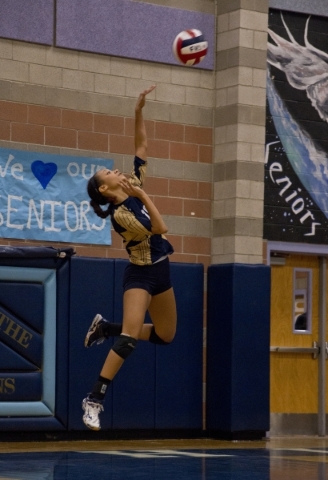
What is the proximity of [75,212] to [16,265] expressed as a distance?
1.02 m

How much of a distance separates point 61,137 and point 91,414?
456cm

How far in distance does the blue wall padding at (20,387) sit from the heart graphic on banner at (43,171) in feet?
7.02

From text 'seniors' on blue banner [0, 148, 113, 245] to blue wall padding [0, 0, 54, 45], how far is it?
1.30 m

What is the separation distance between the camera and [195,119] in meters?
13.2

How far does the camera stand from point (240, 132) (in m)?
13.0

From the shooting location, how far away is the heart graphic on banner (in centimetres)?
1210

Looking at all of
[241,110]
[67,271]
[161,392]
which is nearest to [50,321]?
[67,271]

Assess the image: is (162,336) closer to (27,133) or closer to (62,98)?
(27,133)

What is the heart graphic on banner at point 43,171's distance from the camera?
12.1 metres

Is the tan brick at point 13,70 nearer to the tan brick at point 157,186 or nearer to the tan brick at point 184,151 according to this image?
the tan brick at point 157,186

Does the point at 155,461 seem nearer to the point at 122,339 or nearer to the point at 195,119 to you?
the point at 122,339

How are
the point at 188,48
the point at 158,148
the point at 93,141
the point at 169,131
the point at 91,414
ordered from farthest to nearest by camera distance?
the point at 169,131, the point at 158,148, the point at 93,141, the point at 188,48, the point at 91,414

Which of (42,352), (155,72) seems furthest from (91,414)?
(155,72)

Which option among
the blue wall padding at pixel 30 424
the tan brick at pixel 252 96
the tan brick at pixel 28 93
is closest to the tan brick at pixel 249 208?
the tan brick at pixel 252 96
